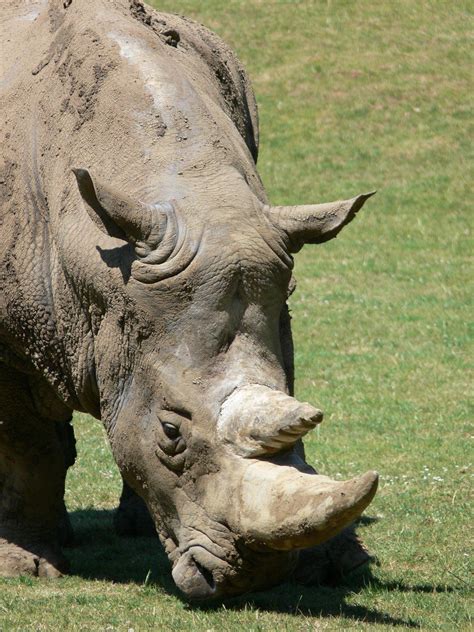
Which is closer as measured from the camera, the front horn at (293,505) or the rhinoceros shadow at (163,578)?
the front horn at (293,505)

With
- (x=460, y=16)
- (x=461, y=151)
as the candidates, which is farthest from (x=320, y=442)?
(x=460, y=16)

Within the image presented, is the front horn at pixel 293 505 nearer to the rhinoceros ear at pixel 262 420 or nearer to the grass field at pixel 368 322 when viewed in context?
the rhinoceros ear at pixel 262 420

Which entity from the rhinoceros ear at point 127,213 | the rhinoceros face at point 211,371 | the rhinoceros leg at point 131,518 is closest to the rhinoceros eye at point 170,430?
the rhinoceros face at point 211,371

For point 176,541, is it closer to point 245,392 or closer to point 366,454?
point 245,392

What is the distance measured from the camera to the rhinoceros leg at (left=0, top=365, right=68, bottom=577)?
758cm

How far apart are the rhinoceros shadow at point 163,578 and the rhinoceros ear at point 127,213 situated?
1.72 m

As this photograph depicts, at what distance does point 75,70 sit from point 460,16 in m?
25.3

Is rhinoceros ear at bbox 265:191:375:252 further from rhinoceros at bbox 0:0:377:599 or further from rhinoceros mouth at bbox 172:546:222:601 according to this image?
rhinoceros mouth at bbox 172:546:222:601

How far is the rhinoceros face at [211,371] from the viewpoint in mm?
5691

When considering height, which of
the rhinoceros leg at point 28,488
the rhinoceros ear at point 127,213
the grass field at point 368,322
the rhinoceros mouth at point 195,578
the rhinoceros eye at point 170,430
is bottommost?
the grass field at point 368,322

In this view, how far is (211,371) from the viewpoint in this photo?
5.88 metres

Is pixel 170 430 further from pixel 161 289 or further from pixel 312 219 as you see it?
pixel 312 219

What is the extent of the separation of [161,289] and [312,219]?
79cm

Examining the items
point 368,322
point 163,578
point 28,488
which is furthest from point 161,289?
point 368,322
